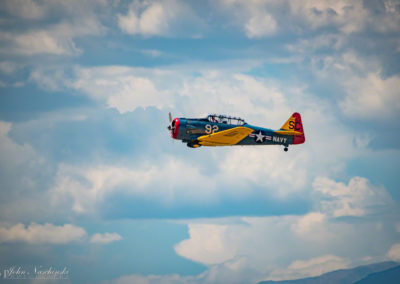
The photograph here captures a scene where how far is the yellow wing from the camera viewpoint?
206 feet

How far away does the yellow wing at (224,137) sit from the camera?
62750mm

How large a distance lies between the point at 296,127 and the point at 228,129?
10696 millimetres

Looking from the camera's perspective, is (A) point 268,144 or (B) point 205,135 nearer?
(B) point 205,135

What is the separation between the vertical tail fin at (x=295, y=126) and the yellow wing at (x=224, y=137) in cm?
833

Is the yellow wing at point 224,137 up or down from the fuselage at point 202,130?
down

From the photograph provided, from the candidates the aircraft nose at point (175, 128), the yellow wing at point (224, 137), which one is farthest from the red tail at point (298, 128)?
the aircraft nose at point (175, 128)

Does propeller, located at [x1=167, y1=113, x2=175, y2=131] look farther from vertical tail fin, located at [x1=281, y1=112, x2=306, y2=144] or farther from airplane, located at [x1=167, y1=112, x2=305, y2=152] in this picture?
vertical tail fin, located at [x1=281, y1=112, x2=306, y2=144]

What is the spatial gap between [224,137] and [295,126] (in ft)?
39.1

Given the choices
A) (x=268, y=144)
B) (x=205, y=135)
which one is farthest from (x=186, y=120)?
(x=268, y=144)

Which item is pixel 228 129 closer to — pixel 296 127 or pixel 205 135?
pixel 205 135

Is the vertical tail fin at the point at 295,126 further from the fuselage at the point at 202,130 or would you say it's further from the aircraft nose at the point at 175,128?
the aircraft nose at the point at 175,128

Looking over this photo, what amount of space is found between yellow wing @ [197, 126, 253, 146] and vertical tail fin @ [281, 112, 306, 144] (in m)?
8.33

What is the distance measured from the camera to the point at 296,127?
70.7 m

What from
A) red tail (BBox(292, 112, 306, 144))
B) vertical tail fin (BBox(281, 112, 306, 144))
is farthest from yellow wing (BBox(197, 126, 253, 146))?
red tail (BBox(292, 112, 306, 144))
